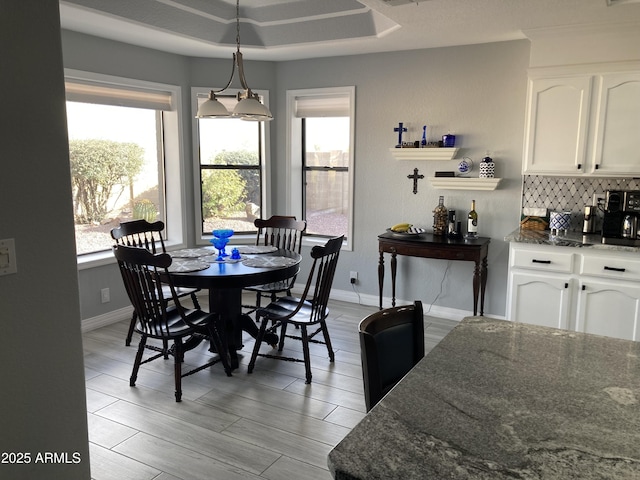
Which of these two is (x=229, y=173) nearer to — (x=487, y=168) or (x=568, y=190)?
(x=487, y=168)

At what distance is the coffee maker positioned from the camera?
3.88 metres

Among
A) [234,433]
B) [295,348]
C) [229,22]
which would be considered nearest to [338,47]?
[229,22]

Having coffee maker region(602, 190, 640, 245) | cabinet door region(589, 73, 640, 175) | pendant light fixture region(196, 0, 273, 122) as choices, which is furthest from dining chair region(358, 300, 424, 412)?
cabinet door region(589, 73, 640, 175)

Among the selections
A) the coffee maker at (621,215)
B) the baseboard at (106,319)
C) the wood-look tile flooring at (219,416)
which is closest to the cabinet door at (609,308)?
the coffee maker at (621,215)

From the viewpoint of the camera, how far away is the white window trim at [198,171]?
5.27 meters

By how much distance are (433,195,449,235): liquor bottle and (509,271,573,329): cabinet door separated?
0.92m

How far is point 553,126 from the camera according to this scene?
13.1 ft

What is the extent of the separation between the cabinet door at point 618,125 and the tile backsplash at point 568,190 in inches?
13.5

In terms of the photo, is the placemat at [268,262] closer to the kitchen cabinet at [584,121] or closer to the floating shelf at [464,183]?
the floating shelf at [464,183]

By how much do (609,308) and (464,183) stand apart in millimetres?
1575

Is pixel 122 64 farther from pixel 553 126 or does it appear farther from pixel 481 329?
pixel 481 329

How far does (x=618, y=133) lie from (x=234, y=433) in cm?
341

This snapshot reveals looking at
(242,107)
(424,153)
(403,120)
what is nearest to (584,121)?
(424,153)

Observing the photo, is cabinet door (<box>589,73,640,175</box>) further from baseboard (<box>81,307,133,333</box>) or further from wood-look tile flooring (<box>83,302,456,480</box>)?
baseboard (<box>81,307,133,333</box>)
